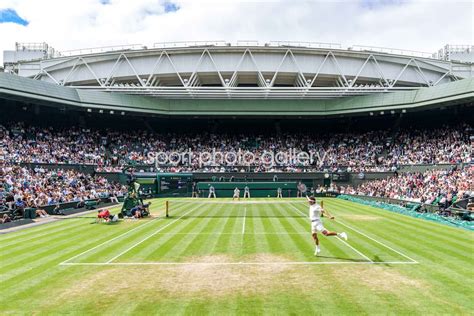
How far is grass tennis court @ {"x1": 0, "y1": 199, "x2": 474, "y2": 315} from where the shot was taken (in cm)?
932

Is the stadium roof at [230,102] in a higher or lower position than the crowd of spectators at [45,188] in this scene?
higher

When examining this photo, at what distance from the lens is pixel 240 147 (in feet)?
202

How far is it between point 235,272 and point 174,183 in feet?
138

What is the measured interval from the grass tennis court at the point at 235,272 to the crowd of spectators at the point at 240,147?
97.2 feet

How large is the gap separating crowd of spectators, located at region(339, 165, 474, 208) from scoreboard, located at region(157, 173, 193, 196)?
21.2 meters

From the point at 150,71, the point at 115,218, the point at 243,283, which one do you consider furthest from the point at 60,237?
the point at 150,71

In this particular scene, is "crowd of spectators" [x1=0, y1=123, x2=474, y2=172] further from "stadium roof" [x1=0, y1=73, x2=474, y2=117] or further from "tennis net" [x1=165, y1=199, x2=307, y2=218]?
"tennis net" [x1=165, y1=199, x2=307, y2=218]

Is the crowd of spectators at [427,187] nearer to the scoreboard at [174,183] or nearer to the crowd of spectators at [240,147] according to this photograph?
the crowd of spectators at [240,147]

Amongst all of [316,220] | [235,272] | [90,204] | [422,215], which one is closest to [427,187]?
[422,215]

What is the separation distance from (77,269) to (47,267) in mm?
1234

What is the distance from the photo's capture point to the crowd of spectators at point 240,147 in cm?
4738

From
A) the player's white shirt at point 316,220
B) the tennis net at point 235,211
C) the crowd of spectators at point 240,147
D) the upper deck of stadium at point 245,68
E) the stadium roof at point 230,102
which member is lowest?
the tennis net at point 235,211

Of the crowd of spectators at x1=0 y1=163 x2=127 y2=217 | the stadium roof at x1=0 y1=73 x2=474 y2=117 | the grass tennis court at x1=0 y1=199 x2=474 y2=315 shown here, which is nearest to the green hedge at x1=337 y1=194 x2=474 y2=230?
the grass tennis court at x1=0 y1=199 x2=474 y2=315

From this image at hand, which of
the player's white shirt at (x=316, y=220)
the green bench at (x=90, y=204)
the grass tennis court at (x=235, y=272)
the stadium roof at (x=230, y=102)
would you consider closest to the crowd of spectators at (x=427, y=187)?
the stadium roof at (x=230, y=102)
